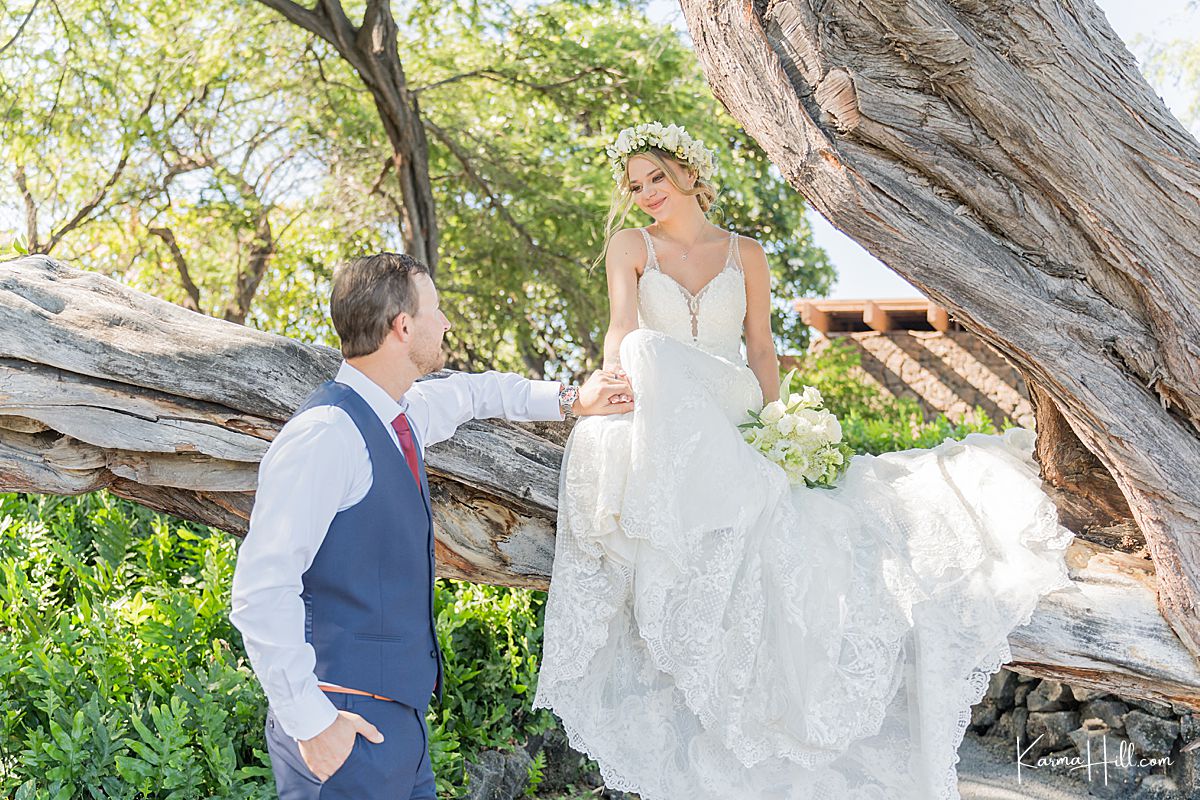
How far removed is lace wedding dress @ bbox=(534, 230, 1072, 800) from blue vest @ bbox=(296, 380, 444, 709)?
34.6 inches

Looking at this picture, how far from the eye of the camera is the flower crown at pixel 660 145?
13.5 feet

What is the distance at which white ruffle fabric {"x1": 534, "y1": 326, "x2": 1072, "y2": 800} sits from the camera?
10.0 feet

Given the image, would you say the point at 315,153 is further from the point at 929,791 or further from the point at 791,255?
the point at 929,791

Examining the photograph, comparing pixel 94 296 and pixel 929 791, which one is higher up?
pixel 94 296

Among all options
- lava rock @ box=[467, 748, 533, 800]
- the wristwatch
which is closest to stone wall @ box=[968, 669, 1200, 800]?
lava rock @ box=[467, 748, 533, 800]

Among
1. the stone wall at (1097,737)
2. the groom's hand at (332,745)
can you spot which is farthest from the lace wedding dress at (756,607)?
the stone wall at (1097,737)

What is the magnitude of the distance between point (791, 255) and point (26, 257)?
15915 mm

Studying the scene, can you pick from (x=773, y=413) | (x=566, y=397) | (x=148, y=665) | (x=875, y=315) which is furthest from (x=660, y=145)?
(x=875, y=315)

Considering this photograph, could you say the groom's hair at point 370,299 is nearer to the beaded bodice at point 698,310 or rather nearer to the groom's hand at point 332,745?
the groom's hand at point 332,745

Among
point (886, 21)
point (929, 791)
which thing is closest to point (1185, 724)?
point (929, 791)

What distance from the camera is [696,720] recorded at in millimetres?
3293

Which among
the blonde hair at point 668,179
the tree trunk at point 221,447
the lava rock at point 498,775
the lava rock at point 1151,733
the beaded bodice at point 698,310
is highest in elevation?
the blonde hair at point 668,179

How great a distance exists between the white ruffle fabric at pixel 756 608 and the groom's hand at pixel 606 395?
48 millimetres

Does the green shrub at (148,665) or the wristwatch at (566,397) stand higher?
the wristwatch at (566,397)
